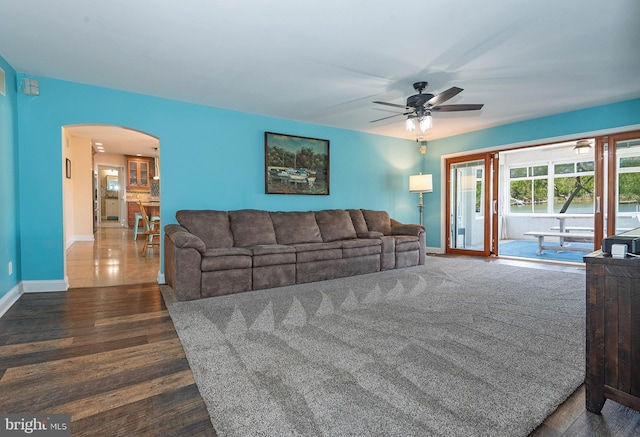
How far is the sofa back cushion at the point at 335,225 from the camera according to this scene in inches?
199

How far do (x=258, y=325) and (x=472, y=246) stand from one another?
17.2ft

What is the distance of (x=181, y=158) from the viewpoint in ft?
14.0

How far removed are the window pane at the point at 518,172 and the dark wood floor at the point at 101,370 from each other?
1063 centimetres

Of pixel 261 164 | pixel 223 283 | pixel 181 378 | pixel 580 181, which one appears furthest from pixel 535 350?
pixel 580 181

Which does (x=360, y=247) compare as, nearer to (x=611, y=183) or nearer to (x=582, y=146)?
(x=611, y=183)

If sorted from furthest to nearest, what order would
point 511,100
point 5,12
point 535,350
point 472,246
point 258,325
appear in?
1. point 472,246
2. point 511,100
3. point 258,325
4. point 5,12
5. point 535,350

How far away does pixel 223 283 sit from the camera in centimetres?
351

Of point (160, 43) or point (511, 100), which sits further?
point (511, 100)

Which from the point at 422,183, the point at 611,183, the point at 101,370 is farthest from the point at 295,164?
the point at 611,183

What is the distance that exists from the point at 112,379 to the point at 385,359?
5.11 ft

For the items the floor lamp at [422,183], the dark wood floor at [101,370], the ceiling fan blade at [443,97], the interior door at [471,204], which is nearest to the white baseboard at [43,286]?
the dark wood floor at [101,370]

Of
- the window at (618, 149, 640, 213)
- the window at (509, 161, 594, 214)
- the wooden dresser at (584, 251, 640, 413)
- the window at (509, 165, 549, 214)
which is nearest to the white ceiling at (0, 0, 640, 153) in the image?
the window at (618, 149, 640, 213)

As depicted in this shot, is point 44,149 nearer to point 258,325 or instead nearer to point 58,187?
point 58,187

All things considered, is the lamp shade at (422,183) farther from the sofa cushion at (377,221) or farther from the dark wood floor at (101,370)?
the dark wood floor at (101,370)
